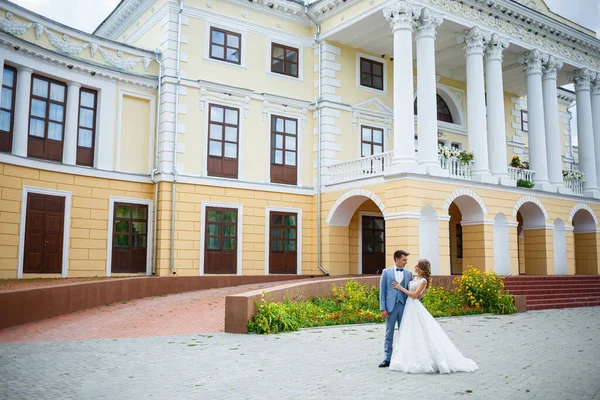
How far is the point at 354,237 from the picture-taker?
25.4 m

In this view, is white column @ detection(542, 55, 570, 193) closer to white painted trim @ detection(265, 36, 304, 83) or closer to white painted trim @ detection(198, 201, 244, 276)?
white painted trim @ detection(265, 36, 304, 83)

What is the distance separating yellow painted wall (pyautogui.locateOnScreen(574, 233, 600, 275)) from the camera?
93.4ft

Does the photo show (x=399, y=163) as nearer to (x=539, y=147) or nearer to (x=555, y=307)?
(x=555, y=307)

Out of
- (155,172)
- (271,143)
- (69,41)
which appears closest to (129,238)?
(155,172)

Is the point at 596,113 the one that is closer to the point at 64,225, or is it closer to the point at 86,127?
the point at 86,127

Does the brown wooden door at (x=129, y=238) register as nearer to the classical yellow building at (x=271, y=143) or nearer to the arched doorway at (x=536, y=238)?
the classical yellow building at (x=271, y=143)

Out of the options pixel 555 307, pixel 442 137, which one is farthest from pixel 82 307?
pixel 442 137

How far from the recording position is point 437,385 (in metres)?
7.57

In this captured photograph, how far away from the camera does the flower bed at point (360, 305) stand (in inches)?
498

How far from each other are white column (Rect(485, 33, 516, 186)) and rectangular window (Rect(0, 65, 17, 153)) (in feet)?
61.9

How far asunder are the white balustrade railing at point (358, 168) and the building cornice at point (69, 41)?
8.79 metres

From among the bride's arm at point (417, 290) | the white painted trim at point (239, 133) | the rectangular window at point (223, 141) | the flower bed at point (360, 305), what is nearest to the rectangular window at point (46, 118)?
the white painted trim at point (239, 133)

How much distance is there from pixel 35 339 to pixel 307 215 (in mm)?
14920

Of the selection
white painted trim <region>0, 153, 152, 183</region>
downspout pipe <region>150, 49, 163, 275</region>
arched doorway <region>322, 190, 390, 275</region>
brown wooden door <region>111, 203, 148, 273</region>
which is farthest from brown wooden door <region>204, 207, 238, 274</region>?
arched doorway <region>322, 190, 390, 275</region>
